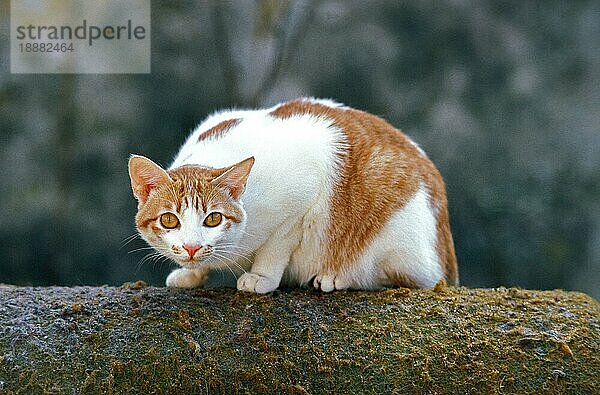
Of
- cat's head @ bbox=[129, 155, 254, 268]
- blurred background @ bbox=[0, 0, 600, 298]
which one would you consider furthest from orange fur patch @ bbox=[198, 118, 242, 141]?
blurred background @ bbox=[0, 0, 600, 298]

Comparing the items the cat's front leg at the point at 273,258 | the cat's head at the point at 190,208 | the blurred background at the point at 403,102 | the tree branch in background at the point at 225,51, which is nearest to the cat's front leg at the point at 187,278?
the cat's front leg at the point at 273,258

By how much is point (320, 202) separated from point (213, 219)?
0.99ft

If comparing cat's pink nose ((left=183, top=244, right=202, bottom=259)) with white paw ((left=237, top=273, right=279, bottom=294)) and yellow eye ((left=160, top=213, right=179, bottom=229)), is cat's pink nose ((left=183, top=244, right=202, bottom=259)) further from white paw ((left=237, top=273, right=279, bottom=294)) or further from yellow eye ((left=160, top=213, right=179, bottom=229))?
white paw ((left=237, top=273, right=279, bottom=294))

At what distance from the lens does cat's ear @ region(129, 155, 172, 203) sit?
155 cm

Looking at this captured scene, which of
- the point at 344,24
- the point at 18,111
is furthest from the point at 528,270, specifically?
the point at 18,111

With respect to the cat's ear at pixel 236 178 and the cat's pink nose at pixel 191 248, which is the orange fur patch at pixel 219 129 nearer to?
the cat's ear at pixel 236 178

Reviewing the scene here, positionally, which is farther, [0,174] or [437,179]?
[0,174]

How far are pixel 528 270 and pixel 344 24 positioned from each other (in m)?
1.24

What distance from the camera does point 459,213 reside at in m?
3.11

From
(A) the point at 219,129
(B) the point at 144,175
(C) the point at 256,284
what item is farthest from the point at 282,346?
(A) the point at 219,129

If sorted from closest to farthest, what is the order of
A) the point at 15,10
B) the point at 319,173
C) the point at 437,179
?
the point at 319,173, the point at 437,179, the point at 15,10

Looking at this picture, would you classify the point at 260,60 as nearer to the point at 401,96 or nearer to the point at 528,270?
the point at 401,96

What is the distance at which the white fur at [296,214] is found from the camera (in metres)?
1.72

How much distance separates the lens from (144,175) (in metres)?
1.59
